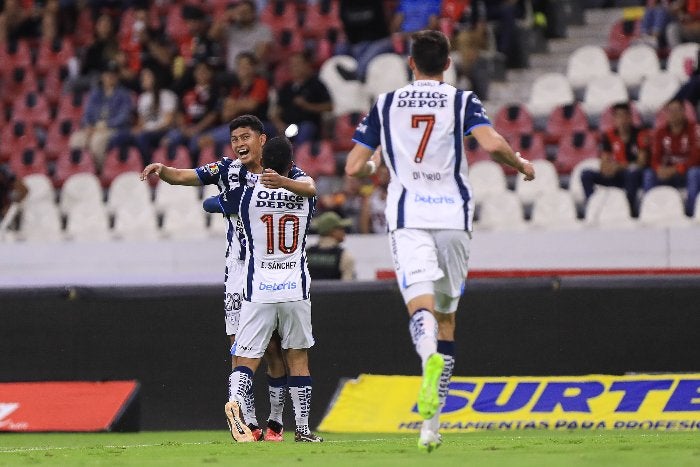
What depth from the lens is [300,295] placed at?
31.7ft

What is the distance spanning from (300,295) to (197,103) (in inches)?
409

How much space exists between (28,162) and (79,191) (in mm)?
1682

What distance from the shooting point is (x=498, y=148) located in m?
7.62

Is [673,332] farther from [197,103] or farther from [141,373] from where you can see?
[197,103]

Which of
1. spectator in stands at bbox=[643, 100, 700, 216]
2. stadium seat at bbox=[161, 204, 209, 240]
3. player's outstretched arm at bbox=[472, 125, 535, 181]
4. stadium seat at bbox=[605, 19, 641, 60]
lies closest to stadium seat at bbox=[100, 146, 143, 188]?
stadium seat at bbox=[161, 204, 209, 240]

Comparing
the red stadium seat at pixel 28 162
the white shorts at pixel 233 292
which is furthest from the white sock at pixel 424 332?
the red stadium seat at pixel 28 162

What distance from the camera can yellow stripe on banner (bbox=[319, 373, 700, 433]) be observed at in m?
11.3

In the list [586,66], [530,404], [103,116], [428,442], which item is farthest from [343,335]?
[103,116]

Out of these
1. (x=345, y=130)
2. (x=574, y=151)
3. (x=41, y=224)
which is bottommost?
(x=41, y=224)

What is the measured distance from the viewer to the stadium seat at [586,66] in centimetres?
1845

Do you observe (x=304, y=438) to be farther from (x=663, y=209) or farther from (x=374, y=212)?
(x=374, y=212)

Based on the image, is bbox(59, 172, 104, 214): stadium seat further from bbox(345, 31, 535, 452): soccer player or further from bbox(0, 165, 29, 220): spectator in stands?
bbox(345, 31, 535, 452): soccer player

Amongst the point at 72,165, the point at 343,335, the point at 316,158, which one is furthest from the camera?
the point at 72,165

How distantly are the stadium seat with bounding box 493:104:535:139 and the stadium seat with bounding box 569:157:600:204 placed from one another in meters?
1.17
